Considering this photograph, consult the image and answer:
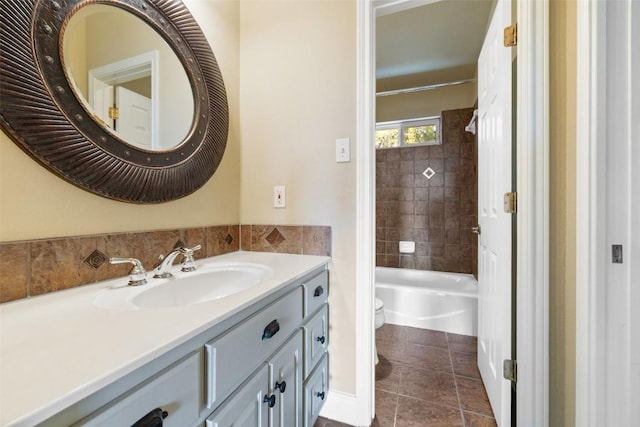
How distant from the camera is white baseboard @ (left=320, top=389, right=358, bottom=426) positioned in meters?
1.31

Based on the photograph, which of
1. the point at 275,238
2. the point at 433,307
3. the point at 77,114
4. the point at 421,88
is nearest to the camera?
the point at 77,114

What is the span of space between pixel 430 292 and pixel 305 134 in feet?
5.76

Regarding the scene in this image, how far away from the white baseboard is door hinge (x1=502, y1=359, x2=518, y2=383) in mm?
687

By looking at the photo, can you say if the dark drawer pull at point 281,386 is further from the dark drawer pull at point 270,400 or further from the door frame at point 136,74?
the door frame at point 136,74

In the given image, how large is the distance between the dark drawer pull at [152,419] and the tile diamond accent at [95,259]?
0.61 m

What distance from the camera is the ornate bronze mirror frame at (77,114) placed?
27.3 inches

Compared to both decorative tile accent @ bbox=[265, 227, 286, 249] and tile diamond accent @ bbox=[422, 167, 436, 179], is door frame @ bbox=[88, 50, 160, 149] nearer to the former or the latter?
decorative tile accent @ bbox=[265, 227, 286, 249]

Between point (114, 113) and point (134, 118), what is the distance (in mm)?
76

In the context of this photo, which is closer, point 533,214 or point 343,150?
point 533,214

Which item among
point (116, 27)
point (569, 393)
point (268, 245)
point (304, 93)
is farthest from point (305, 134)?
point (569, 393)

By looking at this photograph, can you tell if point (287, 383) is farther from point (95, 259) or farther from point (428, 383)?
point (428, 383)

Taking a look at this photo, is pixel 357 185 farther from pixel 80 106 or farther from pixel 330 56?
pixel 80 106

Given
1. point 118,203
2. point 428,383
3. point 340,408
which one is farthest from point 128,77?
point 428,383

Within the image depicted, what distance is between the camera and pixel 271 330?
2.67 ft
